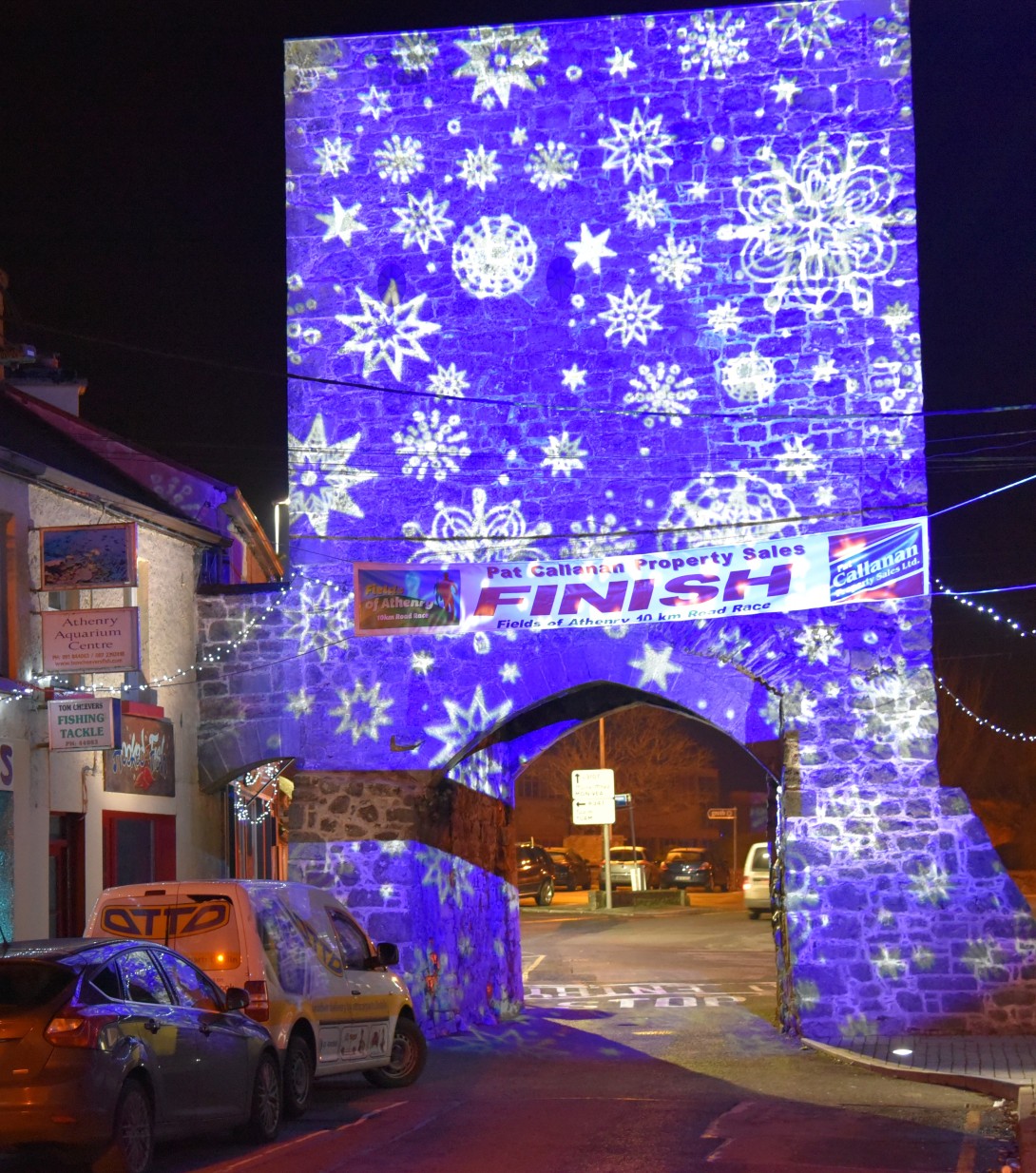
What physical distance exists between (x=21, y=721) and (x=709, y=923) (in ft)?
69.8

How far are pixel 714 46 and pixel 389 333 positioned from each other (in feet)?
15.5

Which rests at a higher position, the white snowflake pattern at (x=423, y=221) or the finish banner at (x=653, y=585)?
the white snowflake pattern at (x=423, y=221)

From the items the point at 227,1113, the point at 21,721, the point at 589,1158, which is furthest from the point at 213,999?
the point at 21,721

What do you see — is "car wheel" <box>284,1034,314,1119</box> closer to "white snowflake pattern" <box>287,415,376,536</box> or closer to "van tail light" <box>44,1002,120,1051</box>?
"van tail light" <box>44,1002,120,1051</box>

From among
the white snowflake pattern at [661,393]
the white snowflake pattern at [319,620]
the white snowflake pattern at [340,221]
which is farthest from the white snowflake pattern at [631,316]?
the white snowflake pattern at [319,620]

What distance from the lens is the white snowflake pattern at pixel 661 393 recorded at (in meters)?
18.0

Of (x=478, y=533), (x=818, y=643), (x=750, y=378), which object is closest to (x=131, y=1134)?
(x=478, y=533)

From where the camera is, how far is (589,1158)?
9.59 m

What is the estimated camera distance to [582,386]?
59.7ft

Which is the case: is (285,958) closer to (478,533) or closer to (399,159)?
(478,533)

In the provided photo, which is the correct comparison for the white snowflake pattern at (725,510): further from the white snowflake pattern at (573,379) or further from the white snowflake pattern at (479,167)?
the white snowflake pattern at (479,167)

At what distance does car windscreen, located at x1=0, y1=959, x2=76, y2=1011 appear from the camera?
8.90 m

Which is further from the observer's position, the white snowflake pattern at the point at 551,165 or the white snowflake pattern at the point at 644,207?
the white snowflake pattern at the point at 551,165

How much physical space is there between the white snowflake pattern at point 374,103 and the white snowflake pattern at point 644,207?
2.92 m
